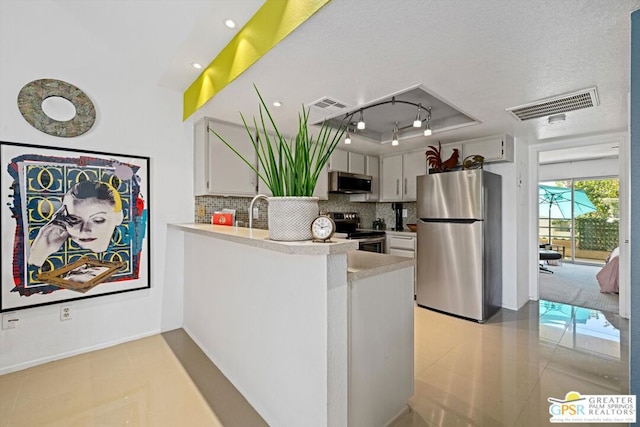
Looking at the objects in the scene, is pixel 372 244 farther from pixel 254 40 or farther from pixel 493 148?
pixel 254 40

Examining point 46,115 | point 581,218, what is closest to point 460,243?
point 46,115

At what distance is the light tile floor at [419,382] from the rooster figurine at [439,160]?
77.0 inches

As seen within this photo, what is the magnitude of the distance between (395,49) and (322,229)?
117cm

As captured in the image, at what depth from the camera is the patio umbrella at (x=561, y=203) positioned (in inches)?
278

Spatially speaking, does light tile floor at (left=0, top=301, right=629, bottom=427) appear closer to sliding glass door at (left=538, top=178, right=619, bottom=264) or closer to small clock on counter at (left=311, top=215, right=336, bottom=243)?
small clock on counter at (left=311, top=215, right=336, bottom=243)

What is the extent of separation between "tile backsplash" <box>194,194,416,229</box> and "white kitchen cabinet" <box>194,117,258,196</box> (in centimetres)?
26

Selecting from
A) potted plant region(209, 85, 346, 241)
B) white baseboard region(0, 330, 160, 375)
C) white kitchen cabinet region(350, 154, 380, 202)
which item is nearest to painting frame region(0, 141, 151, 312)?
white baseboard region(0, 330, 160, 375)

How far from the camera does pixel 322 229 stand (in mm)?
1394

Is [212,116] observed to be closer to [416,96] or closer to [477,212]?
[416,96]

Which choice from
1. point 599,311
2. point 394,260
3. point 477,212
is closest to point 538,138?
point 477,212

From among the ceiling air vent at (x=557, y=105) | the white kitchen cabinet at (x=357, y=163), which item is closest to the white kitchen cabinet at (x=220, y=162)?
the white kitchen cabinet at (x=357, y=163)

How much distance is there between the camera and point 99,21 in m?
2.44

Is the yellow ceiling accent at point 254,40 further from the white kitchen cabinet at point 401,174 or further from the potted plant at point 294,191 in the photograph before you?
the white kitchen cabinet at point 401,174

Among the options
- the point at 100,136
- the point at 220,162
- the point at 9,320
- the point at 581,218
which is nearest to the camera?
the point at 9,320
